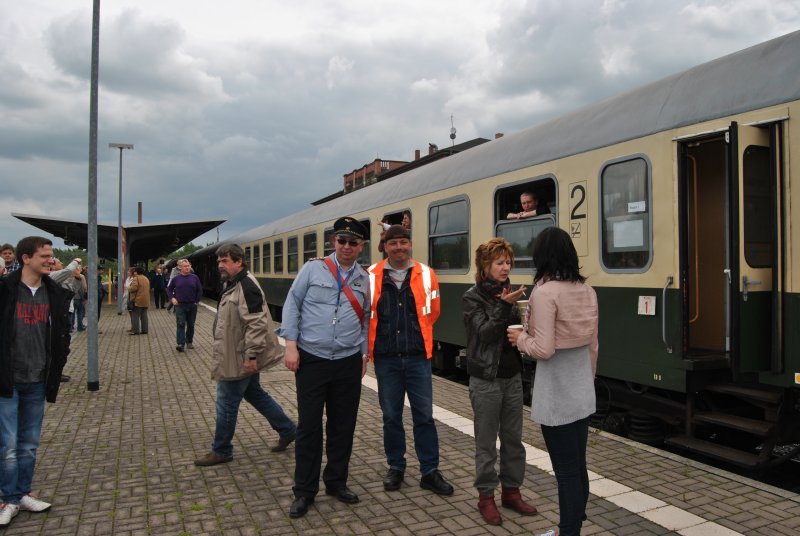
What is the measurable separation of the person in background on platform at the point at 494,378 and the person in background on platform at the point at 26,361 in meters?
2.62

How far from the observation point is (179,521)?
3859 millimetres

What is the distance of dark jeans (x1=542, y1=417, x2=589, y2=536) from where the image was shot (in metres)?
3.12

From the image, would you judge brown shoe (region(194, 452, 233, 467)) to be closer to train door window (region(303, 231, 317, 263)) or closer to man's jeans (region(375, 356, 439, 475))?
man's jeans (region(375, 356, 439, 475))

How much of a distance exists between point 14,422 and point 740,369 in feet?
16.2

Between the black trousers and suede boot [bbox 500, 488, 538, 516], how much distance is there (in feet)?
3.49

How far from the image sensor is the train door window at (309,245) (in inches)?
574

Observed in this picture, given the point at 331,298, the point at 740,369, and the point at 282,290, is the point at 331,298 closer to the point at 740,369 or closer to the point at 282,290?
the point at 740,369

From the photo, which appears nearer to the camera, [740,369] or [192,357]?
[740,369]

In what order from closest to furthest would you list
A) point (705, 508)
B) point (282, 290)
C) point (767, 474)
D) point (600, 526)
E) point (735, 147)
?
point (600, 526)
point (705, 508)
point (735, 147)
point (767, 474)
point (282, 290)

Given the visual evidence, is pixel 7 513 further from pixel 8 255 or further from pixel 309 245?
pixel 309 245

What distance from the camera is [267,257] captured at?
64.3 ft

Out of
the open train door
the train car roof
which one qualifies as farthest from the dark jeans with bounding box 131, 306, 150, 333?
the open train door

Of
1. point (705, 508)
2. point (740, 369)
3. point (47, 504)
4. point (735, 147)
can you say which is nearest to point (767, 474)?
point (740, 369)

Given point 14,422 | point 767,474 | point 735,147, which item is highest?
point 735,147
